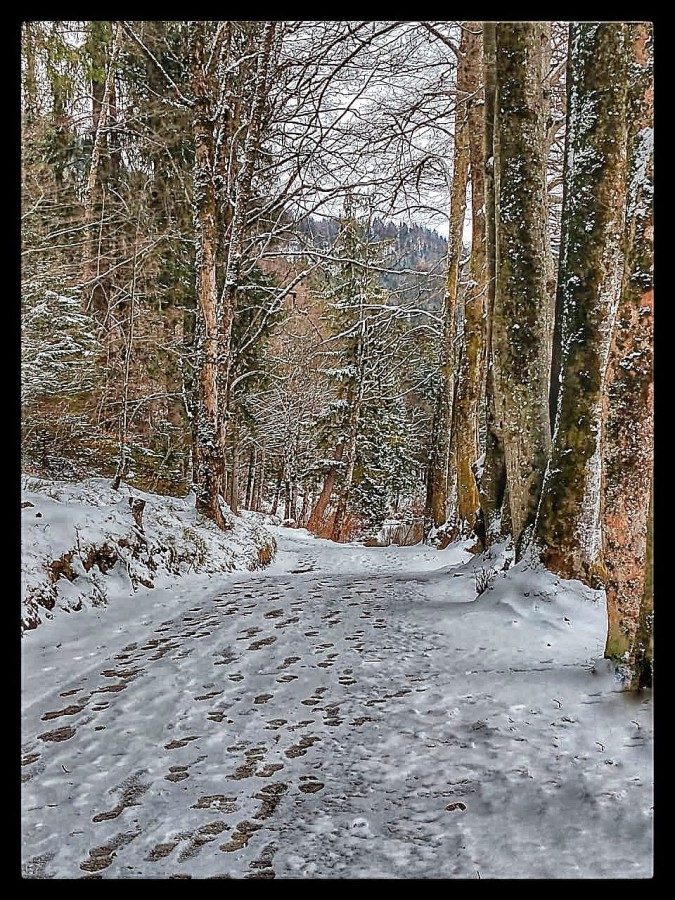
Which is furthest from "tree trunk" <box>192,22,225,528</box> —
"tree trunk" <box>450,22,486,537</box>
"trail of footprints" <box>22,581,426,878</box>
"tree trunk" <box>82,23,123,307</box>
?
"trail of footprints" <box>22,581,426,878</box>

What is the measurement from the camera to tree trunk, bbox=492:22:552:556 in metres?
6.11

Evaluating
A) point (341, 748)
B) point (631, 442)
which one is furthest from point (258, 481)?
point (341, 748)

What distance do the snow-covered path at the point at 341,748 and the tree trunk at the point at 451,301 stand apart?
8.74 m

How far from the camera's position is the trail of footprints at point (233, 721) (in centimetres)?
246

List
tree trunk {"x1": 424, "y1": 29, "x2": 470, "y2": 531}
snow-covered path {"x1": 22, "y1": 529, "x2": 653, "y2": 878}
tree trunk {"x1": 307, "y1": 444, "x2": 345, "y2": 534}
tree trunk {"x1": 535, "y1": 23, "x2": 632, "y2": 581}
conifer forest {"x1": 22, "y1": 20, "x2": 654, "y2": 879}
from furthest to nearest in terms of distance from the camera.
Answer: tree trunk {"x1": 307, "y1": 444, "x2": 345, "y2": 534}, tree trunk {"x1": 424, "y1": 29, "x2": 470, "y2": 531}, tree trunk {"x1": 535, "y1": 23, "x2": 632, "y2": 581}, conifer forest {"x1": 22, "y1": 20, "x2": 654, "y2": 879}, snow-covered path {"x1": 22, "y1": 529, "x2": 653, "y2": 878}

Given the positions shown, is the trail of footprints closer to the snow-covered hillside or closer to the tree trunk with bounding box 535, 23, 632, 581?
the snow-covered hillside

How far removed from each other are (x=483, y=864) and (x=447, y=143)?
1389 cm

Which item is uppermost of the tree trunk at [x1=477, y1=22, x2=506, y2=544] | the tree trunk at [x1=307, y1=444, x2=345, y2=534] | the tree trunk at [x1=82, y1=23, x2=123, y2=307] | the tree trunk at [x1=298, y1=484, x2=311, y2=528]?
the tree trunk at [x1=82, y1=23, x2=123, y2=307]

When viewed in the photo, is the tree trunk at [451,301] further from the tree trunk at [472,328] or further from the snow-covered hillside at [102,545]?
the snow-covered hillside at [102,545]

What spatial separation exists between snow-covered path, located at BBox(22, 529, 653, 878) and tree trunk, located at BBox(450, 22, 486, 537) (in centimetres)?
651

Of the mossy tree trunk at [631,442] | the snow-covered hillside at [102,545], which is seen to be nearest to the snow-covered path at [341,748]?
the mossy tree trunk at [631,442]

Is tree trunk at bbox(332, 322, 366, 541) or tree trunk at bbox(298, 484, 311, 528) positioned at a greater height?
tree trunk at bbox(332, 322, 366, 541)

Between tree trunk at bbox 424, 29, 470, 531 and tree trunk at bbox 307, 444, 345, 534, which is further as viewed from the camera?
tree trunk at bbox 307, 444, 345, 534

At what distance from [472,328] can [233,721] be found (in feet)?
30.3
